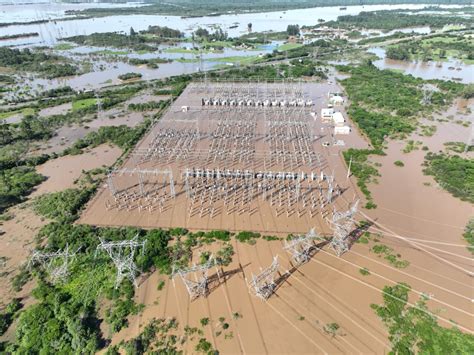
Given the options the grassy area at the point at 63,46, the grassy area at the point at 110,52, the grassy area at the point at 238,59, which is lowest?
the grassy area at the point at 238,59

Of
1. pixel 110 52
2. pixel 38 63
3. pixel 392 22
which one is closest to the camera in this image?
pixel 38 63

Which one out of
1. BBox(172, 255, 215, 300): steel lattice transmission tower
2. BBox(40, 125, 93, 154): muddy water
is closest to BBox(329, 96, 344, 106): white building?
BBox(40, 125, 93, 154): muddy water

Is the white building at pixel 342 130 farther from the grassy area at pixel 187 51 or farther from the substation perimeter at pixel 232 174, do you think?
the grassy area at pixel 187 51

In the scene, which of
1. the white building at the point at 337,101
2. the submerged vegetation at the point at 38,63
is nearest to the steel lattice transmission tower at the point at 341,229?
the white building at the point at 337,101

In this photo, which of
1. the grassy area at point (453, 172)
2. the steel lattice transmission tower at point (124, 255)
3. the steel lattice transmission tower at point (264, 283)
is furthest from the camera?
the grassy area at point (453, 172)

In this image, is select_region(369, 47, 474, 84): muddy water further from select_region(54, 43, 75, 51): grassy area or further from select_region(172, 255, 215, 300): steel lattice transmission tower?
select_region(54, 43, 75, 51): grassy area

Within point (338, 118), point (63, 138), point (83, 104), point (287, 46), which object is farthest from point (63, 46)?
point (338, 118)

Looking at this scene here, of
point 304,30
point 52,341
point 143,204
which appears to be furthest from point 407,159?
point 304,30

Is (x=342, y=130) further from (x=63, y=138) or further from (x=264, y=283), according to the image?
(x=63, y=138)
